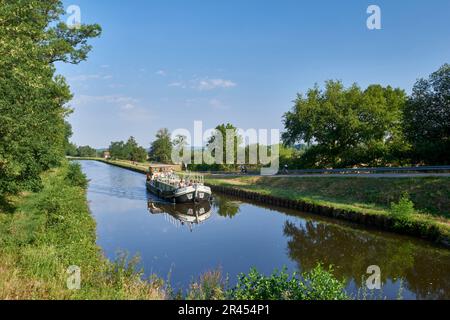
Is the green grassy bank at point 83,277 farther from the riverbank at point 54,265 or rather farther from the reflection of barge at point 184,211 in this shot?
the reflection of barge at point 184,211

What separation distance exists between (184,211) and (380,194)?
57.6 ft

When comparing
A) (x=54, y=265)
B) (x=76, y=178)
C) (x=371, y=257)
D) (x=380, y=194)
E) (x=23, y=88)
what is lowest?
(x=371, y=257)

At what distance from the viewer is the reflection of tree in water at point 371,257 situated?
14.4m

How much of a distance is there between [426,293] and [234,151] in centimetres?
5639

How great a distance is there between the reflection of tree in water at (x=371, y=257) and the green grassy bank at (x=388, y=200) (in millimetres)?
1572

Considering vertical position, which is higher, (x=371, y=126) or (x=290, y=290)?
(x=371, y=126)

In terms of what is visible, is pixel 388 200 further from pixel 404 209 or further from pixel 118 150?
pixel 118 150

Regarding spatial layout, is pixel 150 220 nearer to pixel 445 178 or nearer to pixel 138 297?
pixel 138 297

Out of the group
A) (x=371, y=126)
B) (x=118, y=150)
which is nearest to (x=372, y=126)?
(x=371, y=126)

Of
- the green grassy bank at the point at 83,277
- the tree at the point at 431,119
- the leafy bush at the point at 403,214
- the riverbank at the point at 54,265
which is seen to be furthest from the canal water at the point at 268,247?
the tree at the point at 431,119

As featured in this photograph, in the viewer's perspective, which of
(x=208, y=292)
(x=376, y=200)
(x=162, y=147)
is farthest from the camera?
(x=162, y=147)

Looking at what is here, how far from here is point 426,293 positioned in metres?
13.2

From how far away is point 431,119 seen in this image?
35562 mm

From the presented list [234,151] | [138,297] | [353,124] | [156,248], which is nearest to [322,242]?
[156,248]
